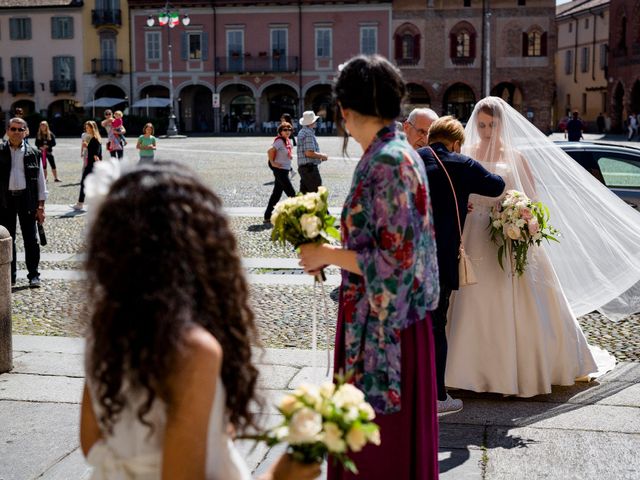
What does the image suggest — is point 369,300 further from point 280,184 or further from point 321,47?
point 321,47

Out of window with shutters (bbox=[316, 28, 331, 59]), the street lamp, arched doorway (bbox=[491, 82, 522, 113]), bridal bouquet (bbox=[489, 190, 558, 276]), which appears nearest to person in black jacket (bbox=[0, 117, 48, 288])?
bridal bouquet (bbox=[489, 190, 558, 276])

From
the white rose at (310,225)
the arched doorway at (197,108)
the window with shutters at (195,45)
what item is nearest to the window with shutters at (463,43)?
the window with shutters at (195,45)

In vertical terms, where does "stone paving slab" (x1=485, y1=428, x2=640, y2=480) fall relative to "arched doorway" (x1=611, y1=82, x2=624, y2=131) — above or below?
below

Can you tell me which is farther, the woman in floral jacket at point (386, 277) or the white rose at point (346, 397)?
the woman in floral jacket at point (386, 277)

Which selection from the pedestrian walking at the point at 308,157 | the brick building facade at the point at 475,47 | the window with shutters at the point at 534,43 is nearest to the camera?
the pedestrian walking at the point at 308,157

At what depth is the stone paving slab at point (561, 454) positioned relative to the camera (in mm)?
4188

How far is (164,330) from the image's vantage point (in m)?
1.71

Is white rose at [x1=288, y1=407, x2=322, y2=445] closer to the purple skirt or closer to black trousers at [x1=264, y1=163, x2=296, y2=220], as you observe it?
the purple skirt

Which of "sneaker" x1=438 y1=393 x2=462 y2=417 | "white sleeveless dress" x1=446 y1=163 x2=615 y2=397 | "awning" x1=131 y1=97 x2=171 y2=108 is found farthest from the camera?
"awning" x1=131 y1=97 x2=171 y2=108

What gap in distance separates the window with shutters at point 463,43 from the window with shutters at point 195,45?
15.6 m

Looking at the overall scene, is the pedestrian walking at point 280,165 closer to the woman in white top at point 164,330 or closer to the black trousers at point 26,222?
the black trousers at point 26,222

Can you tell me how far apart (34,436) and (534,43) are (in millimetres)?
51506

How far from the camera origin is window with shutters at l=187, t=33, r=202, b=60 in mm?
54656

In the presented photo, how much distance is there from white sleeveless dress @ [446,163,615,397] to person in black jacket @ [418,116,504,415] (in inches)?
20.9
